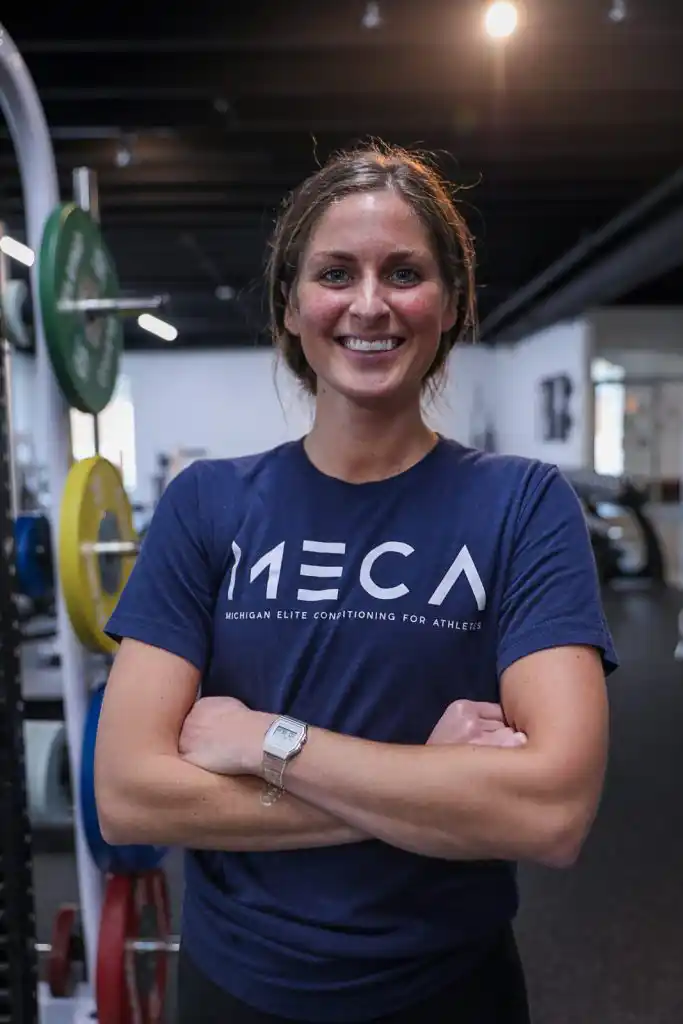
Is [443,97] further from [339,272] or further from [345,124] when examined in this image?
[339,272]

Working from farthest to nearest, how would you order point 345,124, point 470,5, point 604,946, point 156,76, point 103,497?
point 345,124 < point 156,76 < point 470,5 < point 604,946 < point 103,497

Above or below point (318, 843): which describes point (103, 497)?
above

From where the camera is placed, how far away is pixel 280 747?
827 millimetres

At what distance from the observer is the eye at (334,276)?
93 cm

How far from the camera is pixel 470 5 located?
314 cm

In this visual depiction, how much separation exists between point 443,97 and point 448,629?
359 cm

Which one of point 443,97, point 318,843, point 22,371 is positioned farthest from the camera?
point 22,371

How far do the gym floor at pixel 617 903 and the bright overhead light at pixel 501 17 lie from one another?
2.70 meters

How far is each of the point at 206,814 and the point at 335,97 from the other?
12.5 feet

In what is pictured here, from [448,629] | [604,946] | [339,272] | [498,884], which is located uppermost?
[339,272]

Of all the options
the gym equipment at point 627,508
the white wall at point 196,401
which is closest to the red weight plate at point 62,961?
the gym equipment at point 627,508

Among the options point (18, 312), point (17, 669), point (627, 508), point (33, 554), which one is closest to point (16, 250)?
point (18, 312)

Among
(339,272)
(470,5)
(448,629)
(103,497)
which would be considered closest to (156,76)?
(470,5)

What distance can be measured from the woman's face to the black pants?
604mm
